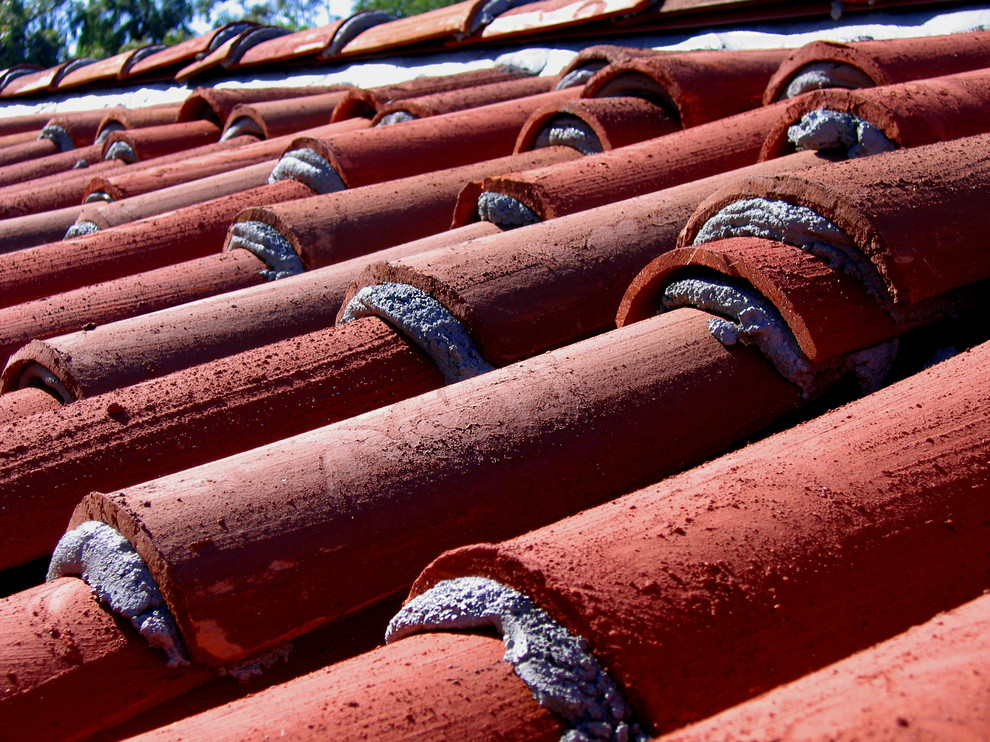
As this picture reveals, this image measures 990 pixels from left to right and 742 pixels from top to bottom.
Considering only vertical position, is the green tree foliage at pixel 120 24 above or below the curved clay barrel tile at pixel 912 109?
above

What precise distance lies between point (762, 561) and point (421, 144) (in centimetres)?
234

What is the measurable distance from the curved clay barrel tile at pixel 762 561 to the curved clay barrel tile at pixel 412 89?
3.15 meters

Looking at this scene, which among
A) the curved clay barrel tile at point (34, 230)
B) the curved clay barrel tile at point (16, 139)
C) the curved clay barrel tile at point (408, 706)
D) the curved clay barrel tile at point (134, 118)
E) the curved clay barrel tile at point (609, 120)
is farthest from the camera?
the curved clay barrel tile at point (16, 139)

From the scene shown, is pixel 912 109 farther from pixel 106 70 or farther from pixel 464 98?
pixel 106 70

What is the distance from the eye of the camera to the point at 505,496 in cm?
129

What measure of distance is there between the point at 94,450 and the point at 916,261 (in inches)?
52.1

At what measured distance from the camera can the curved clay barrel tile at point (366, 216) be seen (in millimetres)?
2365

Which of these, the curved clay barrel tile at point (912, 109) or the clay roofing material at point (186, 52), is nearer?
the curved clay barrel tile at point (912, 109)

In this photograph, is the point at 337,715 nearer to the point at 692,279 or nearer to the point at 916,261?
the point at 692,279

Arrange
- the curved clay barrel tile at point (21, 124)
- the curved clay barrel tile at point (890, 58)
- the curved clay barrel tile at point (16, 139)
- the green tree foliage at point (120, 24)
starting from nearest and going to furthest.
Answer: the curved clay barrel tile at point (890, 58), the curved clay barrel tile at point (16, 139), the curved clay barrel tile at point (21, 124), the green tree foliage at point (120, 24)

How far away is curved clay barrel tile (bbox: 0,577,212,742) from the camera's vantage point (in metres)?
1.11

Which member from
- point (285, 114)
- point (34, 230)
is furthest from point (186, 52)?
point (34, 230)

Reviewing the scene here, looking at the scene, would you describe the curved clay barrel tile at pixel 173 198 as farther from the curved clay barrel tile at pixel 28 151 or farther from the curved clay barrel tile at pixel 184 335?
the curved clay barrel tile at pixel 28 151

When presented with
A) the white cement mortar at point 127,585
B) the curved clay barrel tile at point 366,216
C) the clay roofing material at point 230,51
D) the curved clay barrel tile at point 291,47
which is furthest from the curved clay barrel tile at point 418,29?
the white cement mortar at point 127,585
